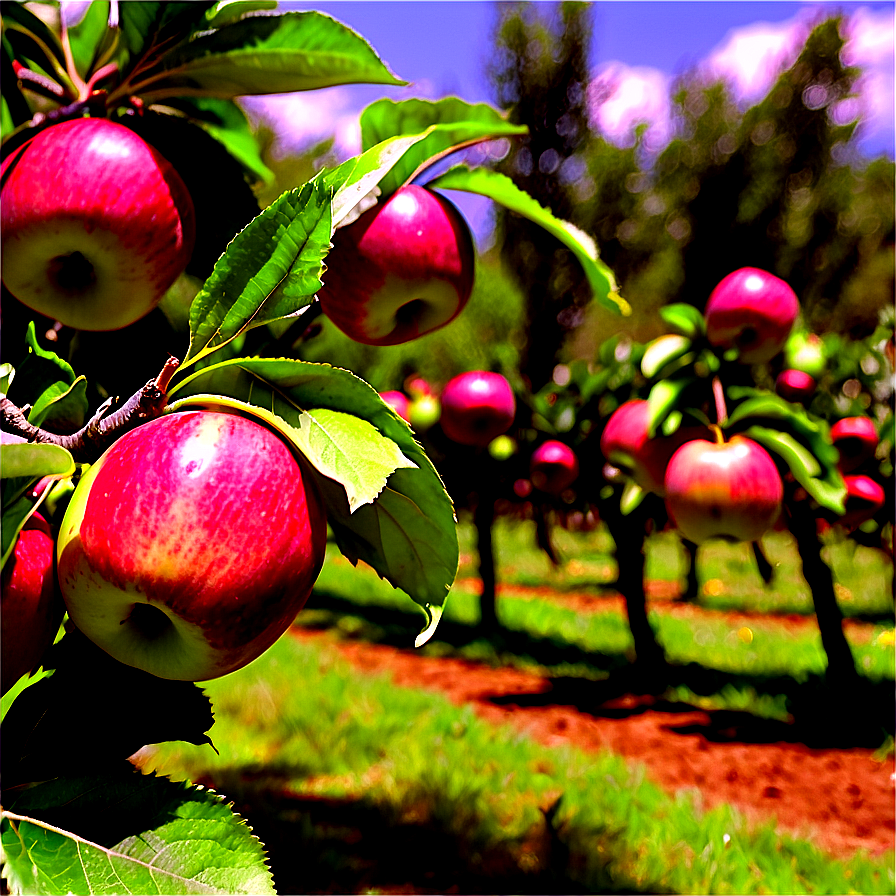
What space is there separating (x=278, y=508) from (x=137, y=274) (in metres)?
0.29

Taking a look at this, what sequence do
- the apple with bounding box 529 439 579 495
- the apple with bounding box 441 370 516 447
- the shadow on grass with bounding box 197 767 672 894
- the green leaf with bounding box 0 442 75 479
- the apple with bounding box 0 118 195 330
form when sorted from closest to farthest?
1. the green leaf with bounding box 0 442 75 479
2. the apple with bounding box 0 118 195 330
3. the shadow on grass with bounding box 197 767 672 894
4. the apple with bounding box 441 370 516 447
5. the apple with bounding box 529 439 579 495

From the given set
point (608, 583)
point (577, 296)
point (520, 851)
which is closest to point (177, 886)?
point (520, 851)

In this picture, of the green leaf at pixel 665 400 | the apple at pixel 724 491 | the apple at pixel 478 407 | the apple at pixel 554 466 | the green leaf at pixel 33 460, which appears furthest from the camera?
the apple at pixel 554 466

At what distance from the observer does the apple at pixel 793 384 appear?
2.45 meters

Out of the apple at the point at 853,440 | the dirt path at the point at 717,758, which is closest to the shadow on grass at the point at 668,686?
the dirt path at the point at 717,758

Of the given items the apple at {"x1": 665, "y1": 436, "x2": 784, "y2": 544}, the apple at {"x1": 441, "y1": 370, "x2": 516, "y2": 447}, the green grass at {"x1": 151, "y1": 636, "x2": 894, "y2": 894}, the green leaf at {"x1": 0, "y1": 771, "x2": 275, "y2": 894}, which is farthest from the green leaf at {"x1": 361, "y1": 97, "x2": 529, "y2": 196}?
the apple at {"x1": 441, "y1": 370, "x2": 516, "y2": 447}

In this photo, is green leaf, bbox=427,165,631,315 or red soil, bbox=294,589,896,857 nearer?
green leaf, bbox=427,165,631,315

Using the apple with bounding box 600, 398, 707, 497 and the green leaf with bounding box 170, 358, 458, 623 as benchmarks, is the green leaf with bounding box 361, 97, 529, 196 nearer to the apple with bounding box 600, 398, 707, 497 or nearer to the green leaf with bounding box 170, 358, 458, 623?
the green leaf with bounding box 170, 358, 458, 623

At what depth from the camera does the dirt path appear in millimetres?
2135

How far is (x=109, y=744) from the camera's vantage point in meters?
0.65

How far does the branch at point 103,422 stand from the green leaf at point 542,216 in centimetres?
37

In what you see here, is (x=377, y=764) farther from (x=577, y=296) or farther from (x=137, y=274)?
(x=577, y=296)

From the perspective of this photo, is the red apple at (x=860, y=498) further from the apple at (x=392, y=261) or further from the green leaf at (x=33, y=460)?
the green leaf at (x=33, y=460)

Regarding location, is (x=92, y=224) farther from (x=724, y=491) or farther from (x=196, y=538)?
(x=724, y=491)
